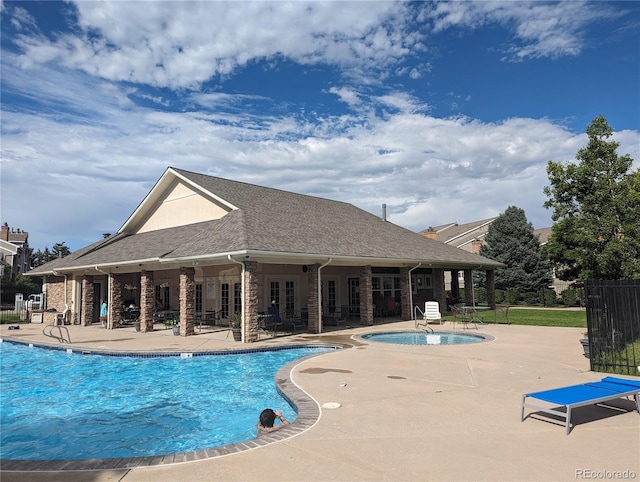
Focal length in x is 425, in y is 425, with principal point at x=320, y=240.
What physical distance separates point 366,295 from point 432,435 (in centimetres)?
1569

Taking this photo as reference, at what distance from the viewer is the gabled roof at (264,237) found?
1692cm

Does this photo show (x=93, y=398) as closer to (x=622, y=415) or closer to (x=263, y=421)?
(x=263, y=421)

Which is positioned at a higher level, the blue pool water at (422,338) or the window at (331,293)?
the window at (331,293)

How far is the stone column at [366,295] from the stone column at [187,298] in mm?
8206

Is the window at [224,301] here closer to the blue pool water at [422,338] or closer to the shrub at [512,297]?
the blue pool water at [422,338]

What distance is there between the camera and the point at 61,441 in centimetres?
785

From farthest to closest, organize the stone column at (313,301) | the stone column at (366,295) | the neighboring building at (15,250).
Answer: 1. the neighboring building at (15,250)
2. the stone column at (366,295)
3. the stone column at (313,301)

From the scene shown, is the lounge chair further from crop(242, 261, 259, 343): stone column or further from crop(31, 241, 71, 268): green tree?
crop(31, 241, 71, 268): green tree

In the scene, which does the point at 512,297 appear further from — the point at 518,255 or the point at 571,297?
the point at 571,297

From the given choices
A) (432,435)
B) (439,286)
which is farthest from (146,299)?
(439,286)

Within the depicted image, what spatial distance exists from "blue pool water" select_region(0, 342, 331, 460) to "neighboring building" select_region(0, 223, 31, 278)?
4907cm

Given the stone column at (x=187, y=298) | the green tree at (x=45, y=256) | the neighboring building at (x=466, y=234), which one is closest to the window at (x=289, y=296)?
the stone column at (x=187, y=298)

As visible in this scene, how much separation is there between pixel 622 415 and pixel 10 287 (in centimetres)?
5278

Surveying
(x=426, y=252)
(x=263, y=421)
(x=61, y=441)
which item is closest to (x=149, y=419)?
(x=61, y=441)
